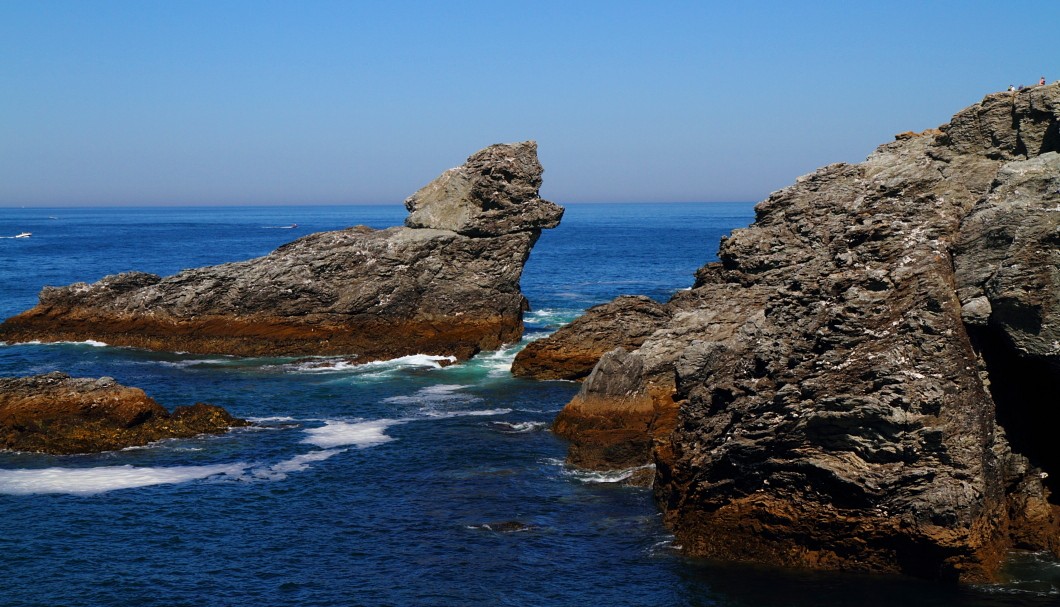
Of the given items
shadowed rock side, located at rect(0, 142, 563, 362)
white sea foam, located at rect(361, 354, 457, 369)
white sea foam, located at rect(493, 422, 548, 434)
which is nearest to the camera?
white sea foam, located at rect(493, 422, 548, 434)

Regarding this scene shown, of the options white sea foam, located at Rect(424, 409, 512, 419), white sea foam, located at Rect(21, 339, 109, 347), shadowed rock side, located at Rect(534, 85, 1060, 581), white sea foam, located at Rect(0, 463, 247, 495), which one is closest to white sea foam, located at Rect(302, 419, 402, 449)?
white sea foam, located at Rect(424, 409, 512, 419)

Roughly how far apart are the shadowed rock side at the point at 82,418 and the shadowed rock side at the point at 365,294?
17.3 metres

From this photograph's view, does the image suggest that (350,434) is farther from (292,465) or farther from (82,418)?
(82,418)

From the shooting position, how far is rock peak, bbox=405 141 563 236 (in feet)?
188

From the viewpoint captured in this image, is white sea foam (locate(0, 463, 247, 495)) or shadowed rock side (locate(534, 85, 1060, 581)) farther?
white sea foam (locate(0, 463, 247, 495))

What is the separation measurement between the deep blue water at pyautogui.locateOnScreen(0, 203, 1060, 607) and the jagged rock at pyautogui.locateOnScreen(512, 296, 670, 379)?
1.18 metres

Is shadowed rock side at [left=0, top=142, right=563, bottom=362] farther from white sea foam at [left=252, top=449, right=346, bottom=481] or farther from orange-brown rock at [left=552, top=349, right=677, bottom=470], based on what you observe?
white sea foam at [left=252, top=449, right=346, bottom=481]

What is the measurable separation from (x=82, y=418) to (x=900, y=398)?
27.6 meters

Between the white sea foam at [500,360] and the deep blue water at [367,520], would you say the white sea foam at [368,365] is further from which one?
the deep blue water at [367,520]

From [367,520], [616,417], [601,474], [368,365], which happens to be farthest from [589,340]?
[367,520]

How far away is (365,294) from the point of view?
2169 inches

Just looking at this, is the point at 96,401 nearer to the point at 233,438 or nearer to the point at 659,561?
the point at 233,438

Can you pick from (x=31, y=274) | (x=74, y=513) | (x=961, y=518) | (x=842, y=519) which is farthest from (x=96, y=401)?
(x=31, y=274)

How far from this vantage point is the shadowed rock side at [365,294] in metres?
54.9
